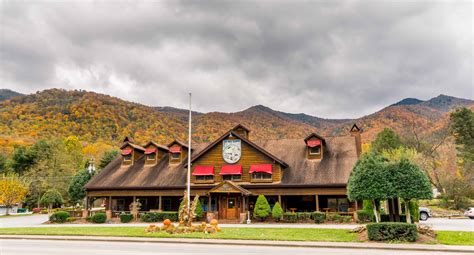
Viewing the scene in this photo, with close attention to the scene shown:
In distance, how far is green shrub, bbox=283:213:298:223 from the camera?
30.0 meters

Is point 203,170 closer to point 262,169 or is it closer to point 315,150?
point 262,169

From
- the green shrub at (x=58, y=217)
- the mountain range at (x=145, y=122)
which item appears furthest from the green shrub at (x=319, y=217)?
the mountain range at (x=145, y=122)

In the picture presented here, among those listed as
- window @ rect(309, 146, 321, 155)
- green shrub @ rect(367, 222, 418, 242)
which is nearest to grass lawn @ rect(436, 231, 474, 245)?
green shrub @ rect(367, 222, 418, 242)

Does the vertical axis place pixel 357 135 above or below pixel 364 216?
above

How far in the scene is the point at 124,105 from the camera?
366 ft

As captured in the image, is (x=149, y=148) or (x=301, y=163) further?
(x=149, y=148)

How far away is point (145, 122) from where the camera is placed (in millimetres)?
96125

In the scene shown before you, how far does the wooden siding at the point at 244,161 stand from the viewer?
110ft

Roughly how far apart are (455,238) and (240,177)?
62.6 ft

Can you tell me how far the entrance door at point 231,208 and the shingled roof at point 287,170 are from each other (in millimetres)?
1903

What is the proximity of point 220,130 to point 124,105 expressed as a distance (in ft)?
141

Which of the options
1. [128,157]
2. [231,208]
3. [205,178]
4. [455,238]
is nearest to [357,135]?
[231,208]

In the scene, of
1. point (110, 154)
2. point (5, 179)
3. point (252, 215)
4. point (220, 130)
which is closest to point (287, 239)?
point (252, 215)

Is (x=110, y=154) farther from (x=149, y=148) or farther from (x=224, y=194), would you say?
(x=224, y=194)
